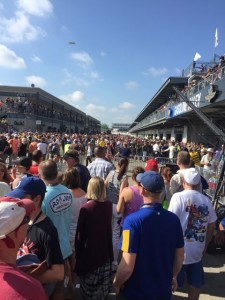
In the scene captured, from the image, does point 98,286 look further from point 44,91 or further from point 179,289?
point 44,91

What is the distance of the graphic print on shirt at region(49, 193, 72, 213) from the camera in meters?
3.36

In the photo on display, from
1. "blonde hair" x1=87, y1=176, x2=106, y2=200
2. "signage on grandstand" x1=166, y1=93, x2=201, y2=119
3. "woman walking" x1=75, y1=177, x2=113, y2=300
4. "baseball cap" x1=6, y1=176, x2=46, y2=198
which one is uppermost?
"signage on grandstand" x1=166, y1=93, x2=201, y2=119

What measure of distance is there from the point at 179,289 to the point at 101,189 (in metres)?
2.28

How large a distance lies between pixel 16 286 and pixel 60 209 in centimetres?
206

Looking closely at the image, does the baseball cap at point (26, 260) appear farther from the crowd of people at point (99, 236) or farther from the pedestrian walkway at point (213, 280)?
the pedestrian walkway at point (213, 280)

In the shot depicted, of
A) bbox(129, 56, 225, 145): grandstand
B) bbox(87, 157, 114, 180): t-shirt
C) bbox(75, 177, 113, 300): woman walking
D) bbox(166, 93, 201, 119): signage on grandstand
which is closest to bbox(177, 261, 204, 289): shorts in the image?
bbox(75, 177, 113, 300): woman walking

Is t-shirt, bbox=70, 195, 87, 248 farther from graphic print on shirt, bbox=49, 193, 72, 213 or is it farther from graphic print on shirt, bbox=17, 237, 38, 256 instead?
graphic print on shirt, bbox=17, 237, 38, 256

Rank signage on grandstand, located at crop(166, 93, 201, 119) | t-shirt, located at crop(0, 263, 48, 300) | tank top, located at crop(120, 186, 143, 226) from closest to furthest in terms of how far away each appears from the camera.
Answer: t-shirt, located at crop(0, 263, 48, 300)
tank top, located at crop(120, 186, 143, 226)
signage on grandstand, located at crop(166, 93, 201, 119)

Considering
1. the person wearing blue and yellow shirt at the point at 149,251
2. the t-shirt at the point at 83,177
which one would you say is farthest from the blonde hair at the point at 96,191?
the t-shirt at the point at 83,177

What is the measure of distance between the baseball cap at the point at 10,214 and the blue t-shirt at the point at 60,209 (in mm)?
1682

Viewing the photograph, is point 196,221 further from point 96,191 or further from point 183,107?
point 183,107

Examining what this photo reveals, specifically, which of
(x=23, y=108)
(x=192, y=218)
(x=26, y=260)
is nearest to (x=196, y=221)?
(x=192, y=218)

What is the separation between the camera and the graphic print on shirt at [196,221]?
3707 mm

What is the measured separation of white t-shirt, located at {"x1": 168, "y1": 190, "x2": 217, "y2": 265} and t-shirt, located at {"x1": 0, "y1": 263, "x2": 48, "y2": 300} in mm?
2511
